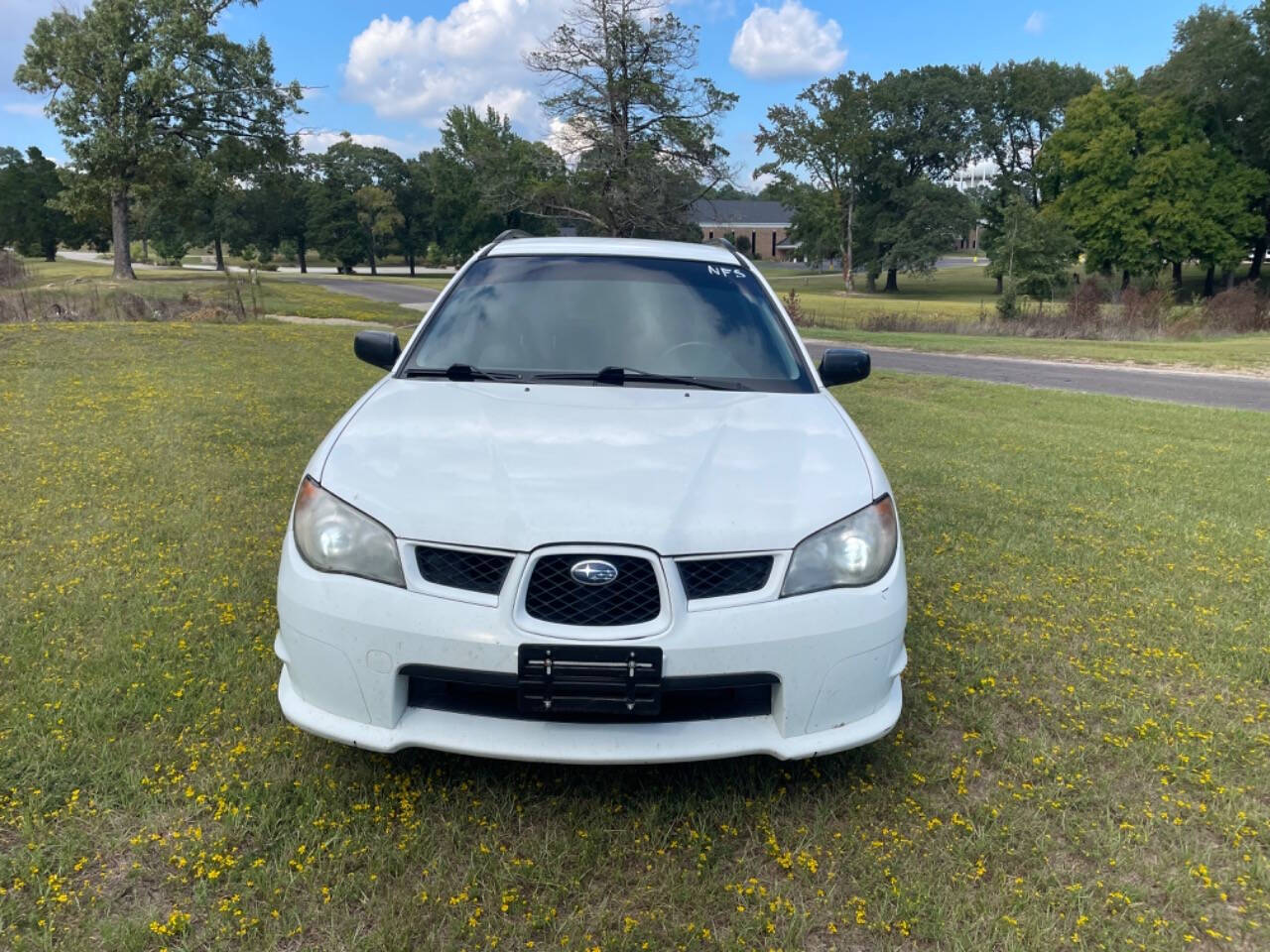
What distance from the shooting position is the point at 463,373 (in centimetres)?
326

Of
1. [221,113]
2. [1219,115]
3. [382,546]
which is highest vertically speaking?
[1219,115]

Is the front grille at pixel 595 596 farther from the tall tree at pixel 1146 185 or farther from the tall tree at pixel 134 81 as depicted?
the tall tree at pixel 1146 185

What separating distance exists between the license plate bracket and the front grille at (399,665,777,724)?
23mm

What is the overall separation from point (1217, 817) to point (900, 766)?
0.97m

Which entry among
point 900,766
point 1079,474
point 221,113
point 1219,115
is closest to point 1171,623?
point 900,766

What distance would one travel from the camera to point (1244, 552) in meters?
5.20

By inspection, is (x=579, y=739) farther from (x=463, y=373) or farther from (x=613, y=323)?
(x=613, y=323)

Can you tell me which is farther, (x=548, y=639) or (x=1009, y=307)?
(x=1009, y=307)

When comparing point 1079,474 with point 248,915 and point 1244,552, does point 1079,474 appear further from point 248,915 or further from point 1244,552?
point 248,915

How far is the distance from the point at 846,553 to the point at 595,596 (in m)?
0.75

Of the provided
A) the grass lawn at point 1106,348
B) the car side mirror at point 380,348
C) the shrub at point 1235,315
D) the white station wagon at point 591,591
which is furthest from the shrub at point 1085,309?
the white station wagon at point 591,591

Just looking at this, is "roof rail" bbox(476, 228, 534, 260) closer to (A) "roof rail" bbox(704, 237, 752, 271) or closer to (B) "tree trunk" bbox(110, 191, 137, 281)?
(A) "roof rail" bbox(704, 237, 752, 271)

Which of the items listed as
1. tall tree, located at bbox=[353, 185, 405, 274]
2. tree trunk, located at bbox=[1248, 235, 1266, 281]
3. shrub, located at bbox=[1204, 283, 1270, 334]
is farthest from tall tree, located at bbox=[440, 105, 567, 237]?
tree trunk, located at bbox=[1248, 235, 1266, 281]

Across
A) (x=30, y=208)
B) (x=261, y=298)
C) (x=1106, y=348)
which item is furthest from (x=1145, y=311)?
(x=30, y=208)
